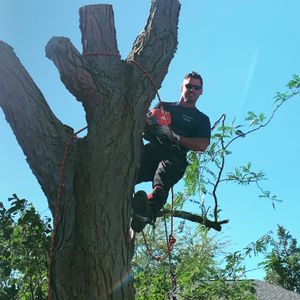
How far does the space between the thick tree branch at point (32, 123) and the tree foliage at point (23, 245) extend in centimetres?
165

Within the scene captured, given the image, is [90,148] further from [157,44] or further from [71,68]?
[157,44]

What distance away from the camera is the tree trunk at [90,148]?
2.62 meters

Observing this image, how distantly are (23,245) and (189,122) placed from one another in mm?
2031

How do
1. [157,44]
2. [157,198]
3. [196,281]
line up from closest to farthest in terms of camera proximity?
1. [157,44]
2. [157,198]
3. [196,281]

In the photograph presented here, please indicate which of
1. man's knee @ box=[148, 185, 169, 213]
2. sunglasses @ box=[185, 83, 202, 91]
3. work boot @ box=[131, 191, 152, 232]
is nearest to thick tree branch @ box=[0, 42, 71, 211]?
work boot @ box=[131, 191, 152, 232]

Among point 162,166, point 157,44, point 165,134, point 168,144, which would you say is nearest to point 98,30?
point 157,44

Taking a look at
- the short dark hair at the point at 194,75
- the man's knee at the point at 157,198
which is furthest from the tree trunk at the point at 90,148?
the short dark hair at the point at 194,75

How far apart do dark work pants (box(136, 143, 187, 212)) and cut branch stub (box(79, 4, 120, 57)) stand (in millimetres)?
1082

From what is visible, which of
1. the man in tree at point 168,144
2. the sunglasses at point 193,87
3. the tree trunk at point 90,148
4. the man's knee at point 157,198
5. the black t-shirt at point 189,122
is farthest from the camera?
the sunglasses at point 193,87

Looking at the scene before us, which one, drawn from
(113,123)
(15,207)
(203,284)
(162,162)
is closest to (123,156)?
(113,123)

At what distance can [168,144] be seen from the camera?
4031mm

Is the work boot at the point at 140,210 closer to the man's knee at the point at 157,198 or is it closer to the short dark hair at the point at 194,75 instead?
the man's knee at the point at 157,198

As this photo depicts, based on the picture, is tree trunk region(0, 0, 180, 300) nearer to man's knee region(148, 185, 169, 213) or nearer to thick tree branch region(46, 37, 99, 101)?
thick tree branch region(46, 37, 99, 101)

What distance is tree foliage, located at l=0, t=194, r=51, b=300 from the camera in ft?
14.4
